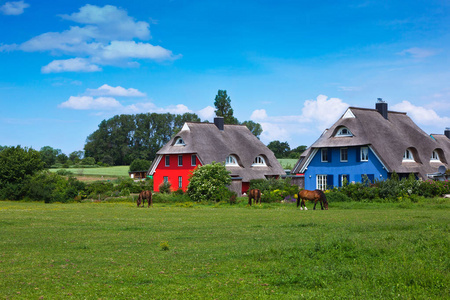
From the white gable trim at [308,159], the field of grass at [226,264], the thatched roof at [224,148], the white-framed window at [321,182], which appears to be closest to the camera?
the field of grass at [226,264]

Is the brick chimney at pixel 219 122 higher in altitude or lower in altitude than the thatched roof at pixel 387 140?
higher

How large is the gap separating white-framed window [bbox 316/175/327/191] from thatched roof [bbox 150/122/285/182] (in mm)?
8992

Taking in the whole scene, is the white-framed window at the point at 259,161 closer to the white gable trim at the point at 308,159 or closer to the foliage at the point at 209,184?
the white gable trim at the point at 308,159

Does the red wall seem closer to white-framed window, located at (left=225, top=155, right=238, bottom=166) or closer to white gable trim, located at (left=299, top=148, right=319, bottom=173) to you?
white-framed window, located at (left=225, top=155, right=238, bottom=166)

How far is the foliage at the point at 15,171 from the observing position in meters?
51.5

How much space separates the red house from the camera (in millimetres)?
58275

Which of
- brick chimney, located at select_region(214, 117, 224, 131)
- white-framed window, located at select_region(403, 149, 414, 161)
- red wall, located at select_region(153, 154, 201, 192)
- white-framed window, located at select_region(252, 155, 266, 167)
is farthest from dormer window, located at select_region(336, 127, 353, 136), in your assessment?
brick chimney, located at select_region(214, 117, 224, 131)

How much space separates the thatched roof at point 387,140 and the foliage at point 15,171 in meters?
29.2

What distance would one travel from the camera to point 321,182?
5253 cm

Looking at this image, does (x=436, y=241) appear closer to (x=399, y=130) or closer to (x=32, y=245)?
(x=32, y=245)

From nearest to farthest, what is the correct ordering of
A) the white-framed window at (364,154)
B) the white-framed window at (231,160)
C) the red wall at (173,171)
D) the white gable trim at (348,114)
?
the white-framed window at (364,154)
the white gable trim at (348,114)
the white-framed window at (231,160)
the red wall at (173,171)

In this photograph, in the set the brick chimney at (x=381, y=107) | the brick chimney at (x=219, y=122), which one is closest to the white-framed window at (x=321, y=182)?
the brick chimney at (x=381, y=107)

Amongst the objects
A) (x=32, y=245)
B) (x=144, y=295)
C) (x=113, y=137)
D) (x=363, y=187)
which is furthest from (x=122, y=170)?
(x=144, y=295)

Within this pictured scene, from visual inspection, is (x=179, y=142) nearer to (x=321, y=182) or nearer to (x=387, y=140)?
(x=321, y=182)
